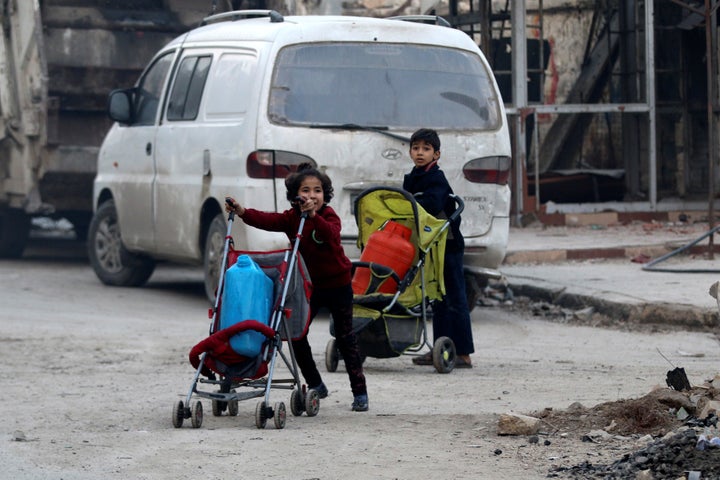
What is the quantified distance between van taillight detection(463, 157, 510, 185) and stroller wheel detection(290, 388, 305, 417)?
13.0 ft

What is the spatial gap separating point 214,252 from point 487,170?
80.5 inches

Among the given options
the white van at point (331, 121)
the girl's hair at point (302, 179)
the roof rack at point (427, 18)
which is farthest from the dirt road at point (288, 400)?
the roof rack at point (427, 18)

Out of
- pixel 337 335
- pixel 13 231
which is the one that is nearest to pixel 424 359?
pixel 337 335

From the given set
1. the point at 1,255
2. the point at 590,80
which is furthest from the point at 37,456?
the point at 590,80

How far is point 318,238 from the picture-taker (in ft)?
23.3

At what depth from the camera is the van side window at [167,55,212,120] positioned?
11.4 metres

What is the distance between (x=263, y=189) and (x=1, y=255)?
6.66 metres

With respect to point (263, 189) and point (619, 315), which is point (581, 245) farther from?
point (263, 189)

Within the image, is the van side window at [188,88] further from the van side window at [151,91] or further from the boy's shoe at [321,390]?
the boy's shoe at [321,390]

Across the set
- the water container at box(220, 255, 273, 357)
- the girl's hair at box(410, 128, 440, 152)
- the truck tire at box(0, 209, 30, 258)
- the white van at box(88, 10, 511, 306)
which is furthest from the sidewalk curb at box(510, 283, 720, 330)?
the truck tire at box(0, 209, 30, 258)

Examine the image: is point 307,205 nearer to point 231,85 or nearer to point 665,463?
point 665,463

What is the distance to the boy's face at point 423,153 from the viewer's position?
8.48m

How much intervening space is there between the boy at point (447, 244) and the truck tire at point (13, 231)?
26.6 feet

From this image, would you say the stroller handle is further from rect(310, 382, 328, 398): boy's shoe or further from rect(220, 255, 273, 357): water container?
rect(220, 255, 273, 357): water container
